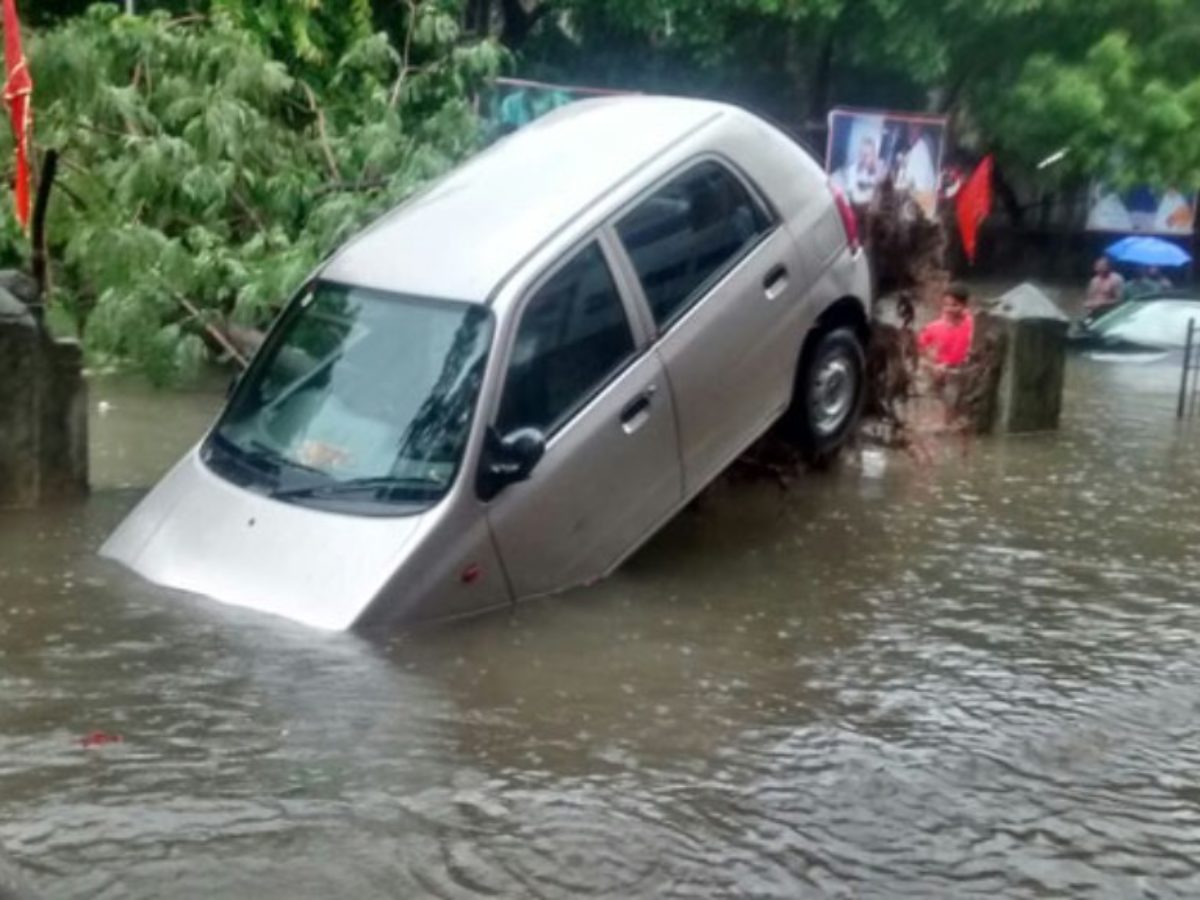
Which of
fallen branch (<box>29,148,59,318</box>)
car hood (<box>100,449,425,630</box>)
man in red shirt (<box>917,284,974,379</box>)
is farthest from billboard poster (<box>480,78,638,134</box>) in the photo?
car hood (<box>100,449,425,630</box>)

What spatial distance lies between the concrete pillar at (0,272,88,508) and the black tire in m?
3.80

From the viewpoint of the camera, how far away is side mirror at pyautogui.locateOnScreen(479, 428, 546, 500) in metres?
8.59

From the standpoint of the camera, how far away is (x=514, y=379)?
8922 mm

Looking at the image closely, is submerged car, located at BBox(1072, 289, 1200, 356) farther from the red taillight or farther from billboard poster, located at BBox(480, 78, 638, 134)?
the red taillight

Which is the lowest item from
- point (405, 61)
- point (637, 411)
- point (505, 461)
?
point (505, 461)

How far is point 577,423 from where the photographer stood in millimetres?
9109

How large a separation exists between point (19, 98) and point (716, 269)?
4325mm

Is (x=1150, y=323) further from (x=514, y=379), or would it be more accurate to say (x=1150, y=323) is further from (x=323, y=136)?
(x=514, y=379)

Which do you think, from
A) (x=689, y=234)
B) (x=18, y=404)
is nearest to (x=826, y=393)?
(x=689, y=234)

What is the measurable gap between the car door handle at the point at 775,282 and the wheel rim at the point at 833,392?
69 centimetres

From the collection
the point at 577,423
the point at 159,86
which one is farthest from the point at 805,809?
the point at 159,86

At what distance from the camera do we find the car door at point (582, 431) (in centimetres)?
890

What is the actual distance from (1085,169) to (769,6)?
239 inches

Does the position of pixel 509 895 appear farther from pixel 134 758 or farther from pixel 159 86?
pixel 159 86
